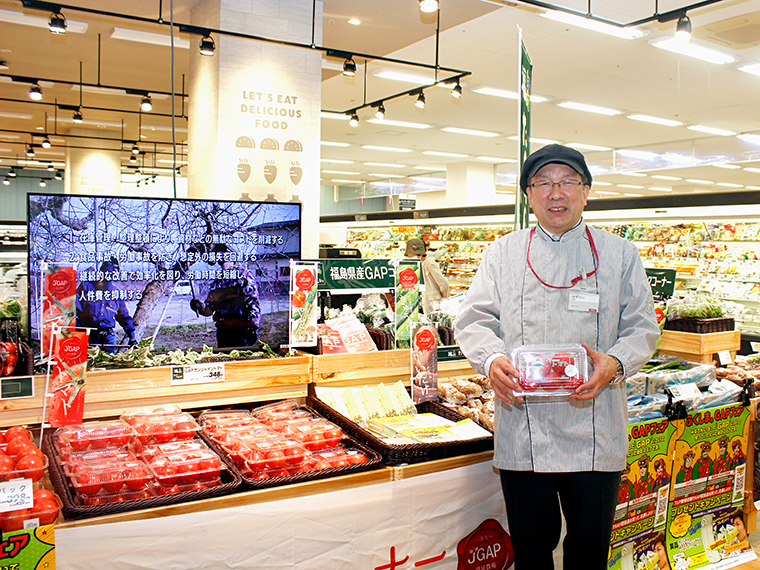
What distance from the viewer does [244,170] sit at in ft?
17.7

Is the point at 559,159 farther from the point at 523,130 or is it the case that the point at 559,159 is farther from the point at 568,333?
the point at 523,130

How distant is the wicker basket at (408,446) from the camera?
91.2 inches

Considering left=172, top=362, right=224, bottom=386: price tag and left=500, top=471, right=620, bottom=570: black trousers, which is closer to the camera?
left=500, top=471, right=620, bottom=570: black trousers

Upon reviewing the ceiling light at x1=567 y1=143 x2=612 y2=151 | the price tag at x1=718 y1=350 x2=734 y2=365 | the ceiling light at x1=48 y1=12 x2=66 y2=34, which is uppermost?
the ceiling light at x1=567 y1=143 x2=612 y2=151

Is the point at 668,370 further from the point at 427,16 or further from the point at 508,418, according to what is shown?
the point at 427,16

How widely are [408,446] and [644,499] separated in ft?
3.96

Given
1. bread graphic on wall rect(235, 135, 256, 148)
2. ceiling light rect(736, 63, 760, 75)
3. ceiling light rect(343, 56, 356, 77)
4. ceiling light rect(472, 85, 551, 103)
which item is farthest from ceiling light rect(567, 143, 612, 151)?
bread graphic on wall rect(235, 135, 256, 148)

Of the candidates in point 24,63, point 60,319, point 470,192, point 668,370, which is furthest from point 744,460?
point 470,192

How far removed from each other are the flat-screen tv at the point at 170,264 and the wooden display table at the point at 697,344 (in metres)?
2.32

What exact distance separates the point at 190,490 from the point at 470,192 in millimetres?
15788

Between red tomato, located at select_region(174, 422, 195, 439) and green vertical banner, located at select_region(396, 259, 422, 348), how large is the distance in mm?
1082

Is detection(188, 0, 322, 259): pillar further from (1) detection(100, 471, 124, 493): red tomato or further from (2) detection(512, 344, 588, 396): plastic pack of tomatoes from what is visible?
(2) detection(512, 344, 588, 396): plastic pack of tomatoes

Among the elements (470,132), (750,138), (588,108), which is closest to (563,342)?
(588,108)

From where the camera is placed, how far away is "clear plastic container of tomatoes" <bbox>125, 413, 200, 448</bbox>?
229 centimetres
